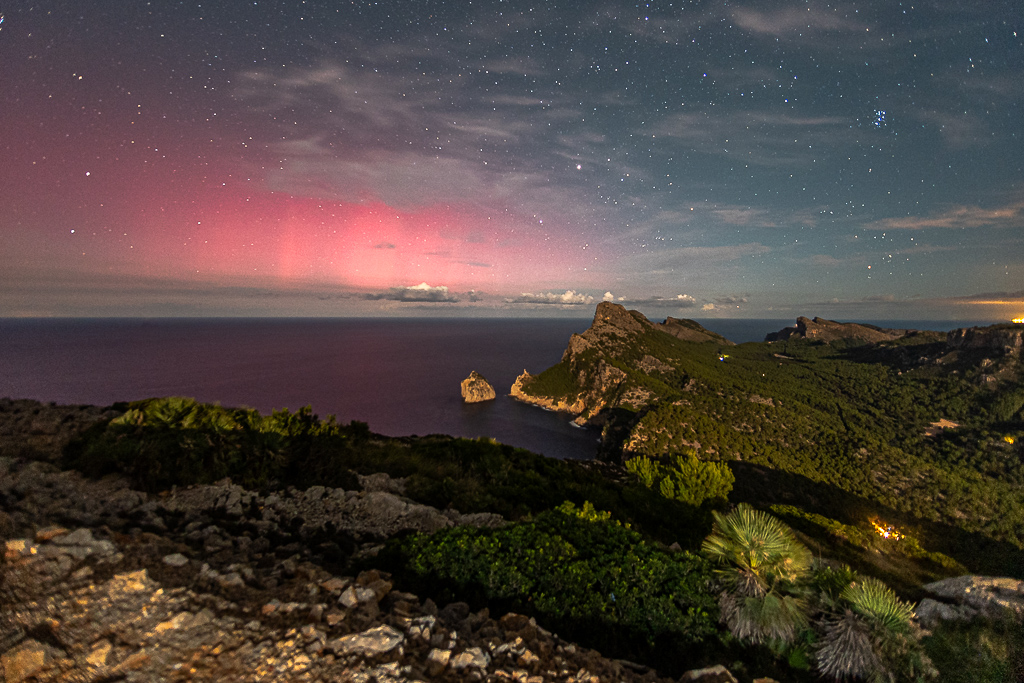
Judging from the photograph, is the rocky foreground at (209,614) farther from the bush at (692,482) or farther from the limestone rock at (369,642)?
the bush at (692,482)

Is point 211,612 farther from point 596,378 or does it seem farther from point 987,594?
point 596,378

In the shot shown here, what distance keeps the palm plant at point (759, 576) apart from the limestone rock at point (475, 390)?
142 metres

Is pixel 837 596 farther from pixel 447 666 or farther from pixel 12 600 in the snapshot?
pixel 12 600

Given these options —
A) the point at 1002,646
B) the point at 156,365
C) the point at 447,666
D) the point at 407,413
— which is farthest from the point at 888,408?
Result: the point at 156,365

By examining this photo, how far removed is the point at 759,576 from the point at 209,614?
10.1 metres

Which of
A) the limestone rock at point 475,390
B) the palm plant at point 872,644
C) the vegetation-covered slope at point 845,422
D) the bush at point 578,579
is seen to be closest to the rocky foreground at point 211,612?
the bush at point 578,579

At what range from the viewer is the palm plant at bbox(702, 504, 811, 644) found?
7.36 m

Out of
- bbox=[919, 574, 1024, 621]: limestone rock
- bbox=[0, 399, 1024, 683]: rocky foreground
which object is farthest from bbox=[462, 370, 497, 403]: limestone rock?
bbox=[0, 399, 1024, 683]: rocky foreground

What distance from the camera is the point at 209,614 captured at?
210 inches

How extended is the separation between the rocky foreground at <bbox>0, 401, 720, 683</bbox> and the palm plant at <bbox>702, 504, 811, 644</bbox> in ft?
6.23

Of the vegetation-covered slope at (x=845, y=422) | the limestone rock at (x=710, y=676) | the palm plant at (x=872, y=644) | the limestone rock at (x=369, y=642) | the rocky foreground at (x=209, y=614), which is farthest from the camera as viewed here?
the vegetation-covered slope at (x=845, y=422)

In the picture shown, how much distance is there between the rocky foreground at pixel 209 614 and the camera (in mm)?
4660

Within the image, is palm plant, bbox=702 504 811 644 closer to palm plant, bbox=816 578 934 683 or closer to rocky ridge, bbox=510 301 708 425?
palm plant, bbox=816 578 934 683

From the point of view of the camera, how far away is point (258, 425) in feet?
47.3
